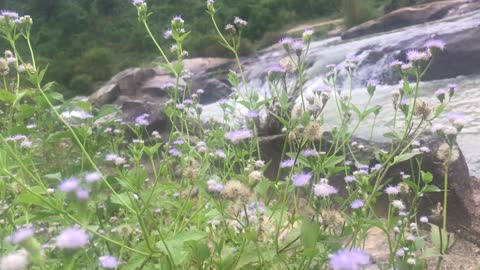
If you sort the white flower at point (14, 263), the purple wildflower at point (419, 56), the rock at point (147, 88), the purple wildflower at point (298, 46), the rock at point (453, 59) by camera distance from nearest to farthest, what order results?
the white flower at point (14, 263) < the purple wildflower at point (419, 56) < the purple wildflower at point (298, 46) < the rock at point (453, 59) < the rock at point (147, 88)

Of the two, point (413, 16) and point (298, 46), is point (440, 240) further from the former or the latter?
point (413, 16)

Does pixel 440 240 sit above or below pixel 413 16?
above

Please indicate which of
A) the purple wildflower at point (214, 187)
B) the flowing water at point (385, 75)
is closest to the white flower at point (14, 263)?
the purple wildflower at point (214, 187)

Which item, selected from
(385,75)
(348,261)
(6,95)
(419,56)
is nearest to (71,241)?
(348,261)

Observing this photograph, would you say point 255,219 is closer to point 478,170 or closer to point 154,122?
point 478,170

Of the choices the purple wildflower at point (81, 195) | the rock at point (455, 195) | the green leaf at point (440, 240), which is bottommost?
the rock at point (455, 195)

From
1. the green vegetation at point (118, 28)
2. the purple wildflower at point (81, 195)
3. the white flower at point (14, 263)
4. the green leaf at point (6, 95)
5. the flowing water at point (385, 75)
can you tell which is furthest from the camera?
the green vegetation at point (118, 28)

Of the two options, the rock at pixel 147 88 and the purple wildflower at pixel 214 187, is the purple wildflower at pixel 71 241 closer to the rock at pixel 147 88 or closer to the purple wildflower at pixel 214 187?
the purple wildflower at pixel 214 187
